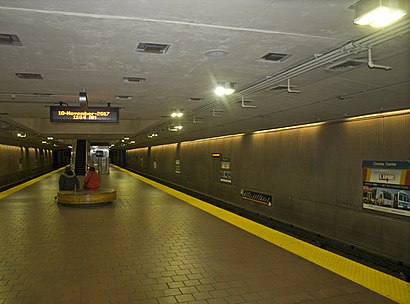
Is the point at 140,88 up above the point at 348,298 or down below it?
above

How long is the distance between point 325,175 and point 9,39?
373 inches

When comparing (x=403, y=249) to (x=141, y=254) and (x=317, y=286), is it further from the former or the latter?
(x=141, y=254)

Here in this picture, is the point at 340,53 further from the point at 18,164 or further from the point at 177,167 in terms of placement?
the point at 18,164

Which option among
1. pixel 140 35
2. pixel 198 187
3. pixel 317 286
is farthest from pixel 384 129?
pixel 198 187

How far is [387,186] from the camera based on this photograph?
873cm

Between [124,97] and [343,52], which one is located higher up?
[124,97]

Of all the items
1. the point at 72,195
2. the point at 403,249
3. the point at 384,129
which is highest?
the point at 384,129

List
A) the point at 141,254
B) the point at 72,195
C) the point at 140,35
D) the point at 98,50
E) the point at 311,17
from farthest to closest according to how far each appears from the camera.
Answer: the point at 72,195
the point at 141,254
the point at 98,50
the point at 140,35
the point at 311,17

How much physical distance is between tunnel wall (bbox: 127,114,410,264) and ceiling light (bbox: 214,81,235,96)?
4740mm

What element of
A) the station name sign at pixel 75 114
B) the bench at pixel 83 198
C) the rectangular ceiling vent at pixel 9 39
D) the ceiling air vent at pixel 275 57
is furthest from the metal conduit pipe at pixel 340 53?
the bench at pixel 83 198

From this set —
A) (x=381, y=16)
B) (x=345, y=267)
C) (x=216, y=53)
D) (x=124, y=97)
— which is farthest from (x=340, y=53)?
(x=124, y=97)

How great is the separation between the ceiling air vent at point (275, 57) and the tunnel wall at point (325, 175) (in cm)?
507

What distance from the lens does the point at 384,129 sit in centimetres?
874

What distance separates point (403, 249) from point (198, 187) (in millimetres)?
15335
